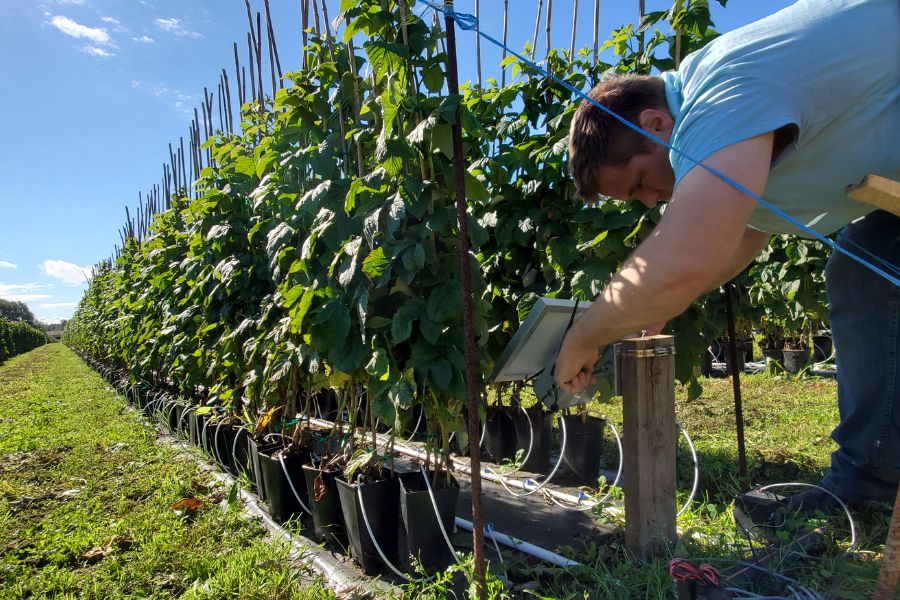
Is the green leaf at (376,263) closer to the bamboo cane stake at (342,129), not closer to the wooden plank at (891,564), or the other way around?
the bamboo cane stake at (342,129)

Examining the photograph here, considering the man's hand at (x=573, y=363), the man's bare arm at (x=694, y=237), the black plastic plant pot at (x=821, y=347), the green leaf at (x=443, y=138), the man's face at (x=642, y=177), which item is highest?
the green leaf at (x=443, y=138)

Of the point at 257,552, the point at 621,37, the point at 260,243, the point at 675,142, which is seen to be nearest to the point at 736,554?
the point at 675,142

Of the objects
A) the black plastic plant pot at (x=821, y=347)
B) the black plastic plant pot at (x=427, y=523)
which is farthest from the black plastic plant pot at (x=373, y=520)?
the black plastic plant pot at (x=821, y=347)

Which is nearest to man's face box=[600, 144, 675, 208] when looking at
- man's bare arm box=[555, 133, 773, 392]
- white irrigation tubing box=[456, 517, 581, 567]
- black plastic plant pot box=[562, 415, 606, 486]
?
man's bare arm box=[555, 133, 773, 392]

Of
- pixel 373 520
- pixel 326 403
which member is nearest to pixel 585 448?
pixel 373 520

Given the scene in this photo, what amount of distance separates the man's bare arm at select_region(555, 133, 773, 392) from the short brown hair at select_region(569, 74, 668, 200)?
301 mm

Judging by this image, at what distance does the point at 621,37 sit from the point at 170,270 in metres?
4.30

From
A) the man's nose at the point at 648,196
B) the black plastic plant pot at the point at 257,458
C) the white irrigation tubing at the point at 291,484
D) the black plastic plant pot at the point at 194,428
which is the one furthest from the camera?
the black plastic plant pot at the point at 194,428

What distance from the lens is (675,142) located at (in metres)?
1.17

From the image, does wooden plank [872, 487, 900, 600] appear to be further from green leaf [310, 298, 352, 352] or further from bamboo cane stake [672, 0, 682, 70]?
bamboo cane stake [672, 0, 682, 70]

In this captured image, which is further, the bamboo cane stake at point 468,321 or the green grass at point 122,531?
the green grass at point 122,531

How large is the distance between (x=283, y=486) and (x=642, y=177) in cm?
227

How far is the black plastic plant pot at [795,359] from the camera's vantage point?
277 inches

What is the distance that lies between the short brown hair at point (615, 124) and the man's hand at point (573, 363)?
41cm
